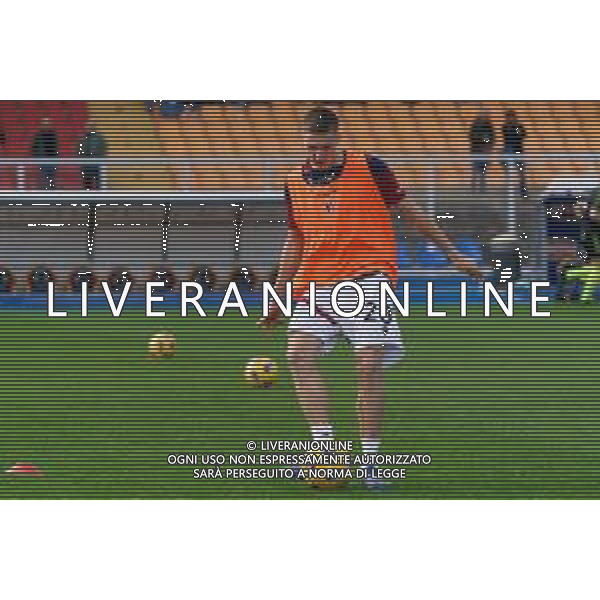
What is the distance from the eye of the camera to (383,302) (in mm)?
9875

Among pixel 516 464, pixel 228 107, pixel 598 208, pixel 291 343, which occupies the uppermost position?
pixel 228 107

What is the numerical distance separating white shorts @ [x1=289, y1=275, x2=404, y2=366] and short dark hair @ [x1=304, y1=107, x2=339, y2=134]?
2.97 feet

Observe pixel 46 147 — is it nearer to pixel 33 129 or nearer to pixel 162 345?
pixel 33 129

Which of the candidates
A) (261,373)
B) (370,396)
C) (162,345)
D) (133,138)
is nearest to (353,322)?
(370,396)

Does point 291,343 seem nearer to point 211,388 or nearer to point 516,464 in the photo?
point 211,388

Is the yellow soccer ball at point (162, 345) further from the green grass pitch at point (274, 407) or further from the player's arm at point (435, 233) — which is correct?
the player's arm at point (435, 233)

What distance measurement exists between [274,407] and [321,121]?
171 centimetres

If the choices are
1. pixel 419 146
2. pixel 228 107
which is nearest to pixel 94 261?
pixel 228 107

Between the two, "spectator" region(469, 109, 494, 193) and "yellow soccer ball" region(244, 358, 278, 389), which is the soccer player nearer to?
"yellow soccer ball" region(244, 358, 278, 389)

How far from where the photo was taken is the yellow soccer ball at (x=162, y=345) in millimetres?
10023

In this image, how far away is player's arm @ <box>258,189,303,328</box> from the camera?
32.4 feet

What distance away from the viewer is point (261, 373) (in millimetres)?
10008

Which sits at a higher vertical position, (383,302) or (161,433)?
(383,302)

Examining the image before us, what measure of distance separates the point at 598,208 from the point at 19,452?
12.3 ft
